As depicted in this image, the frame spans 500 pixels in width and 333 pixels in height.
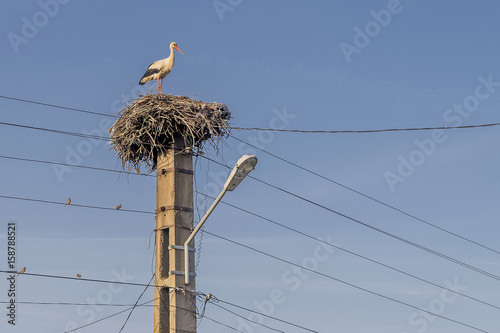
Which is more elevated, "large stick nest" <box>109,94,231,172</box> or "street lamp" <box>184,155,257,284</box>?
A: "large stick nest" <box>109,94,231,172</box>

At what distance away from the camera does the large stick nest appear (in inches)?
498

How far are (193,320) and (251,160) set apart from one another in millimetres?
2830

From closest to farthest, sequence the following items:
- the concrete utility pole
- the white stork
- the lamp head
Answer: the lamp head < the concrete utility pole < the white stork

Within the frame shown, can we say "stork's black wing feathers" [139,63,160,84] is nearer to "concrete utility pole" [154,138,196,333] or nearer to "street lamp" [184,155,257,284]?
"concrete utility pole" [154,138,196,333]

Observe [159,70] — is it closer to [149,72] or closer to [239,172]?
[149,72]

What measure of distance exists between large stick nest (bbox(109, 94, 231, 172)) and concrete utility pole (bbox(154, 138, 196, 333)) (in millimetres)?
365

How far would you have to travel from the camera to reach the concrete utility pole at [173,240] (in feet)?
37.5

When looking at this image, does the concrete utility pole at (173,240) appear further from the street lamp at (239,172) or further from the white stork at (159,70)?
the white stork at (159,70)

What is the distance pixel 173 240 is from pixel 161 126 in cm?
212

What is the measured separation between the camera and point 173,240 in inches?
459

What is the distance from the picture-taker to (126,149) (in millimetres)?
13398

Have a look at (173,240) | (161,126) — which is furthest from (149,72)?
(173,240)

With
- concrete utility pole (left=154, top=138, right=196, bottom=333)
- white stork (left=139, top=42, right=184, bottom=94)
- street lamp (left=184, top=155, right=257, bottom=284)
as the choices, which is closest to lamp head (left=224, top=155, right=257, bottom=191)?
street lamp (left=184, top=155, right=257, bottom=284)

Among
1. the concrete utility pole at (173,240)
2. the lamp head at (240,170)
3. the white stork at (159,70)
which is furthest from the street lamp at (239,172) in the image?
the white stork at (159,70)
